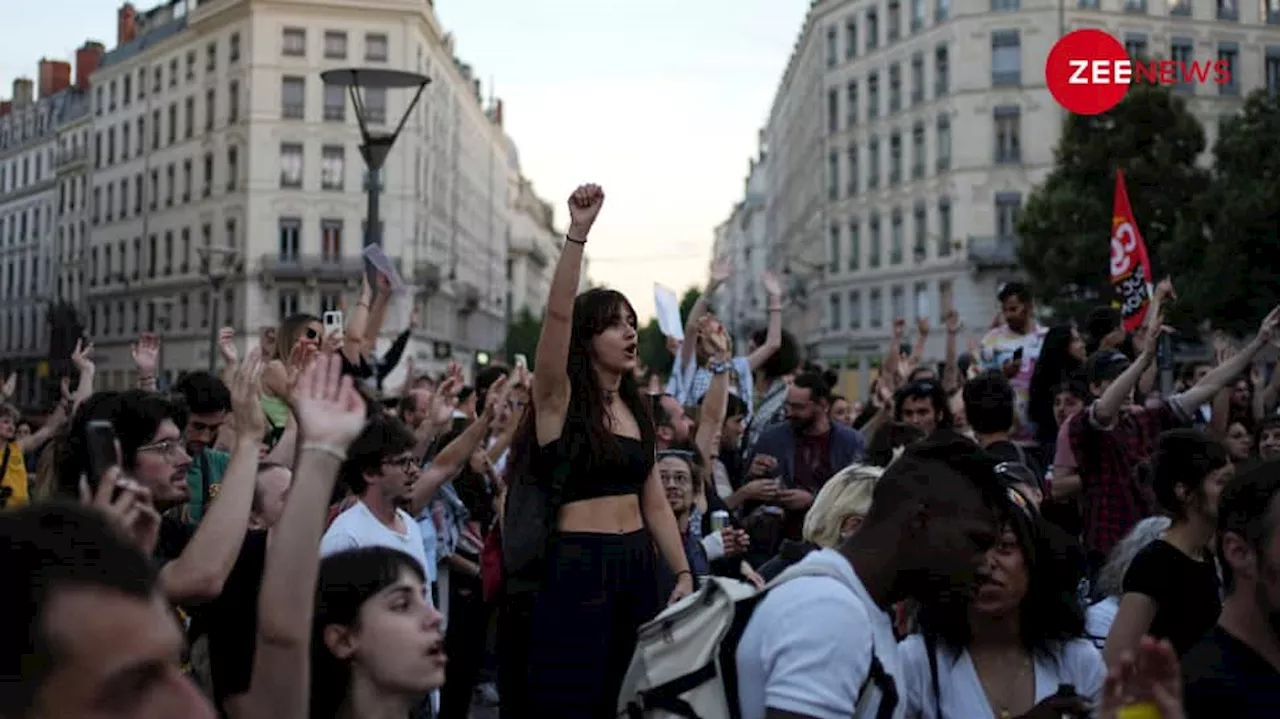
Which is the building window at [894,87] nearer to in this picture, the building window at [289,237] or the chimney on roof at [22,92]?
the building window at [289,237]

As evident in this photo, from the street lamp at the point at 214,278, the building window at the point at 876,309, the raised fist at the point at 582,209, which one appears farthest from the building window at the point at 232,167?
the raised fist at the point at 582,209

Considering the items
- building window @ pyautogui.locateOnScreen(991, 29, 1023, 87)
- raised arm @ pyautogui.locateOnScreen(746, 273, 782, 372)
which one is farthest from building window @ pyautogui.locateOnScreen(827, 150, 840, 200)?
raised arm @ pyautogui.locateOnScreen(746, 273, 782, 372)

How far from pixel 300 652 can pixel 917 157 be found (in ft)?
197

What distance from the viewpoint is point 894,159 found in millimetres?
62469

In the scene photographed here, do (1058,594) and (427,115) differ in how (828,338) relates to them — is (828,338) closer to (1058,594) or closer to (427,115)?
(427,115)

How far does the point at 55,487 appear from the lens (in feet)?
13.6

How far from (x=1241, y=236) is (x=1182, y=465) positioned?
35.7 metres

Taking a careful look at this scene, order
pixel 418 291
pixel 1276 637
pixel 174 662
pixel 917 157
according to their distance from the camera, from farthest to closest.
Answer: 1. pixel 418 291
2. pixel 917 157
3. pixel 1276 637
4. pixel 174 662

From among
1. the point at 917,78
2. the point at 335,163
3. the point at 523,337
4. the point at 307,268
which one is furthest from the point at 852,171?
Answer: the point at 523,337

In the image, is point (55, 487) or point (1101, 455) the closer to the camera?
point (55, 487)

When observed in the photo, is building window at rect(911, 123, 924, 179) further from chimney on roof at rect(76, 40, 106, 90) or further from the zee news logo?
chimney on roof at rect(76, 40, 106, 90)

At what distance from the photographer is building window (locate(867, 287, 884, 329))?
207ft

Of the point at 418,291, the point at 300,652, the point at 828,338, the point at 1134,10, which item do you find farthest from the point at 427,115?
the point at 300,652

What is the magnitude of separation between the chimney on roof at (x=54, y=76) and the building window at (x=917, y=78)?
58.7 meters
